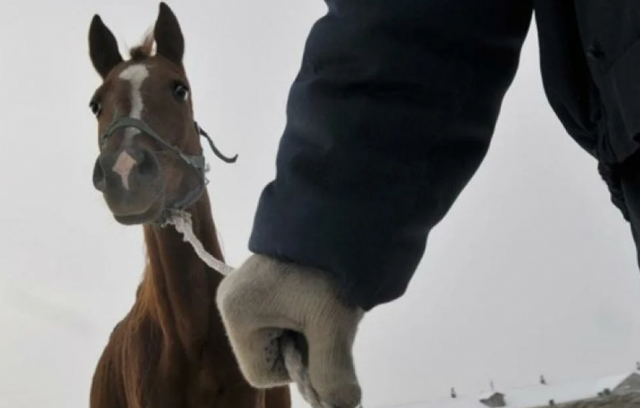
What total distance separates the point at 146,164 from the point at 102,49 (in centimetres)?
93

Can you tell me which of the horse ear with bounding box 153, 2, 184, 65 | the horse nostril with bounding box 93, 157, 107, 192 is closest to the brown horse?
the horse nostril with bounding box 93, 157, 107, 192

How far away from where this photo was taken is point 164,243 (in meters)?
2.71

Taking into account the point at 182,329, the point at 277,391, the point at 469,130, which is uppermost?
the point at 469,130

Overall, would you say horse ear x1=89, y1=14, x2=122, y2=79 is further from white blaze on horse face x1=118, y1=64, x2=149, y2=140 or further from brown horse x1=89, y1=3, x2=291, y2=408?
white blaze on horse face x1=118, y1=64, x2=149, y2=140

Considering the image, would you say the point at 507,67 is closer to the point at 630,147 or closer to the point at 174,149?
the point at 630,147

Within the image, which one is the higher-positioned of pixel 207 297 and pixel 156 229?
pixel 156 229

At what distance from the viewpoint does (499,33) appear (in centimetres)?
76

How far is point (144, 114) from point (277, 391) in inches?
38.8

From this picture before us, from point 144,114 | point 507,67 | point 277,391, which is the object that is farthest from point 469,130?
point 277,391

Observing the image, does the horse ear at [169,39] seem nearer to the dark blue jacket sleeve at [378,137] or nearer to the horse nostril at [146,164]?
the horse nostril at [146,164]

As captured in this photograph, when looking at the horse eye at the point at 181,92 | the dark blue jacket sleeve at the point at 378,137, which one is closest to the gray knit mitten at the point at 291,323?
the dark blue jacket sleeve at the point at 378,137

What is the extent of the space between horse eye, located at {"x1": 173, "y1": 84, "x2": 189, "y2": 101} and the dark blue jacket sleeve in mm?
2056

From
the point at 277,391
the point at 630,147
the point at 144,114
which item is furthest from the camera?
the point at 277,391

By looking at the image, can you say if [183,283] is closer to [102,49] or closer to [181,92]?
[181,92]
